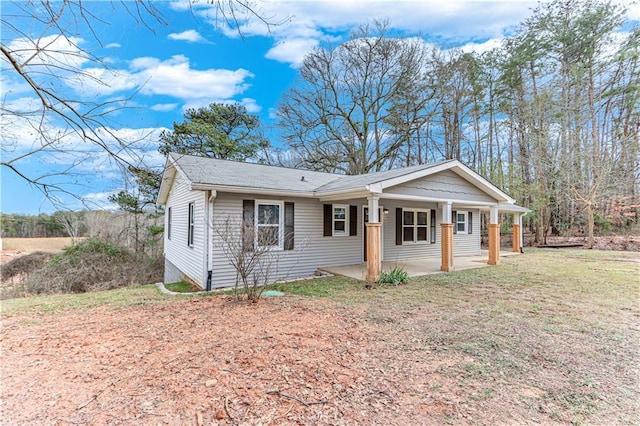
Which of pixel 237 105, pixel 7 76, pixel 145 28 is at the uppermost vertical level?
pixel 237 105

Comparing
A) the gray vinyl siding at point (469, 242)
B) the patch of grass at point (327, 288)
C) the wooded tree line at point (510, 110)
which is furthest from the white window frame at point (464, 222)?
the patch of grass at point (327, 288)

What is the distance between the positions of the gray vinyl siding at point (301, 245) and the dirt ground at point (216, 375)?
3141 mm

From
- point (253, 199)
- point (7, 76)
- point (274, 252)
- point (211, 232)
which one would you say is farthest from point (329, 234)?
point (7, 76)

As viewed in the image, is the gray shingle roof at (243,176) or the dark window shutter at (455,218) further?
the dark window shutter at (455,218)

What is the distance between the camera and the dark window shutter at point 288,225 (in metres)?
8.38

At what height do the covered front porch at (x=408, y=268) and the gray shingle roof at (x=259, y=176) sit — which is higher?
the gray shingle roof at (x=259, y=176)

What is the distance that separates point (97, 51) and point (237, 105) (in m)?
16.3

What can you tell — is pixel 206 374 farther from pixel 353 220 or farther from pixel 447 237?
pixel 447 237

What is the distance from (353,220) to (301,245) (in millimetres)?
2103

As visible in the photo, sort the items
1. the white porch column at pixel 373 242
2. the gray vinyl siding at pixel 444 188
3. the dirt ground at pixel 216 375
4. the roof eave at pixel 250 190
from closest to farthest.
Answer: the dirt ground at pixel 216 375 < the roof eave at pixel 250 190 < the white porch column at pixel 373 242 < the gray vinyl siding at pixel 444 188

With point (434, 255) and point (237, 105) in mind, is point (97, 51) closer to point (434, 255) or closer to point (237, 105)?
point (434, 255)

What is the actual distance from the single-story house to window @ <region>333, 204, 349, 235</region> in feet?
0.11

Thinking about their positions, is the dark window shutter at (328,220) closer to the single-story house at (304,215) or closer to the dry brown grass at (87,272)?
the single-story house at (304,215)

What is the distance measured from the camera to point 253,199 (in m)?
7.86
